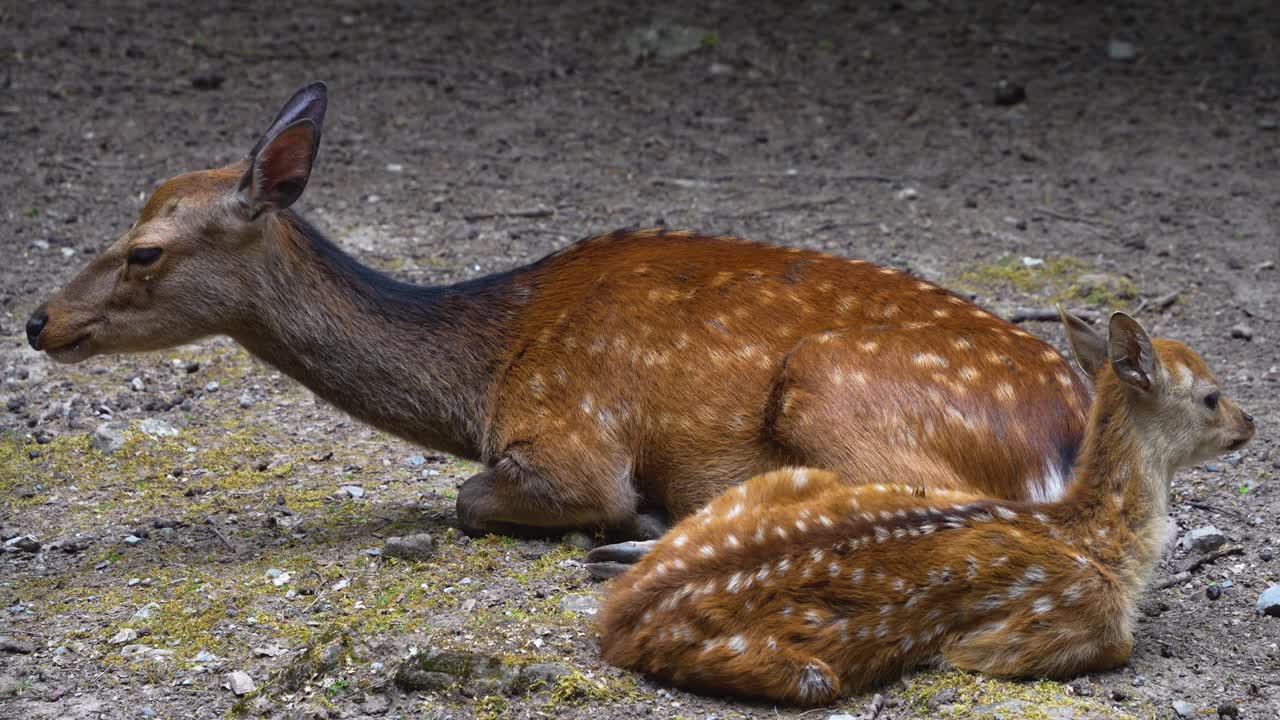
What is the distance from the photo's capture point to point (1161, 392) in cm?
452

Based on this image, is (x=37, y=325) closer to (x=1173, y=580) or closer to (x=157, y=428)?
(x=157, y=428)

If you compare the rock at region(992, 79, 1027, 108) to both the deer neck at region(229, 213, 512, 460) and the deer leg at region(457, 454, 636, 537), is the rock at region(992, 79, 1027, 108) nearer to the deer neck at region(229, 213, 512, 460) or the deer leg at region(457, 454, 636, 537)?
the deer neck at region(229, 213, 512, 460)

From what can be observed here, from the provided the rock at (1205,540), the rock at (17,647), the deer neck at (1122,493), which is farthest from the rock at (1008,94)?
the rock at (17,647)

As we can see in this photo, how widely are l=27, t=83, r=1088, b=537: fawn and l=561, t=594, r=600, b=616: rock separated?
483mm

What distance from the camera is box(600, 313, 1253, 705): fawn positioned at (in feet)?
13.4

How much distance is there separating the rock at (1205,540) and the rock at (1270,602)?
0.35 metres

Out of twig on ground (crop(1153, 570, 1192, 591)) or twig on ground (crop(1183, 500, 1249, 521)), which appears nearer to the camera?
twig on ground (crop(1153, 570, 1192, 591))

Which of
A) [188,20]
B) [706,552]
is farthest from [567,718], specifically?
[188,20]

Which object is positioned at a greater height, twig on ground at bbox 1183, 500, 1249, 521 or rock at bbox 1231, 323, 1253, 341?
rock at bbox 1231, 323, 1253, 341

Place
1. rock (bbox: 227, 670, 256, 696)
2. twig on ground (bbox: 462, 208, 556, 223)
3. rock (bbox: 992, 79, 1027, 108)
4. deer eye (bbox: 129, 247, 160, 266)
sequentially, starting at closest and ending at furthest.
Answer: rock (bbox: 227, 670, 256, 696), deer eye (bbox: 129, 247, 160, 266), twig on ground (bbox: 462, 208, 556, 223), rock (bbox: 992, 79, 1027, 108)

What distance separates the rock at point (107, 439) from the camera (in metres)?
6.12

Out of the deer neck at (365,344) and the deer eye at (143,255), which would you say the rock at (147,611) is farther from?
the deer eye at (143,255)

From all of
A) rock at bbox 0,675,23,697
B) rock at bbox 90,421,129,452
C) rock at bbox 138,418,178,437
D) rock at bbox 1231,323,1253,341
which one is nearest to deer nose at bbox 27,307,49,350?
rock at bbox 90,421,129,452

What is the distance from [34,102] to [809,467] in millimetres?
7314
